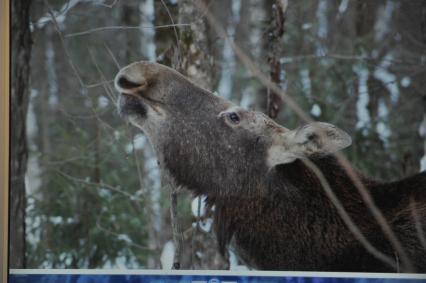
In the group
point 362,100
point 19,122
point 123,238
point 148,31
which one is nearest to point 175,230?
point 123,238

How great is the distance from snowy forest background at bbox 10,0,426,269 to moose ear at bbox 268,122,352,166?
94 cm

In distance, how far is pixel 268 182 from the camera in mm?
3166

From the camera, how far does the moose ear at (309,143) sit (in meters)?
2.98

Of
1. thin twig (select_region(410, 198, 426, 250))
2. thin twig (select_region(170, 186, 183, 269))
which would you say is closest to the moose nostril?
thin twig (select_region(170, 186, 183, 269))

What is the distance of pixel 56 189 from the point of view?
489 centimetres

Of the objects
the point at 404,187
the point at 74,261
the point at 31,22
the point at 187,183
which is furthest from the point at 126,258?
the point at 404,187

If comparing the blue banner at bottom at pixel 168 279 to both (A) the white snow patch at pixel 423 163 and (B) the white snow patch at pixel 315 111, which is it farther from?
(B) the white snow patch at pixel 315 111

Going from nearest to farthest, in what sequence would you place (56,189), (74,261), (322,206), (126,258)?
(322,206)
(74,261)
(126,258)
(56,189)

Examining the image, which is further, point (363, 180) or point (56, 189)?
point (56, 189)

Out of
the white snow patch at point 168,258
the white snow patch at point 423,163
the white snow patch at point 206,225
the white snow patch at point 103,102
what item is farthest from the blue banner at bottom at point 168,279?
the white snow patch at point 103,102

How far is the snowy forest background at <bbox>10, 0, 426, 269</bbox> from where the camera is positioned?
4098 millimetres

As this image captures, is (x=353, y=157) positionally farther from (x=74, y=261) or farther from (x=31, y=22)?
(x=31, y=22)

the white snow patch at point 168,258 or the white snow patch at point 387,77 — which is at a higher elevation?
the white snow patch at point 387,77

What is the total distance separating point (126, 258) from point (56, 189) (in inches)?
33.0
